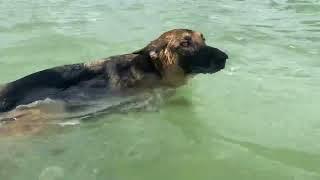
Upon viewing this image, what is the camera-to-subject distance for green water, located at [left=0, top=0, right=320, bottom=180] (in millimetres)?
5480

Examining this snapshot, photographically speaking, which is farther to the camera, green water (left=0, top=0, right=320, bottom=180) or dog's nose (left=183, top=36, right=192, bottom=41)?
dog's nose (left=183, top=36, right=192, bottom=41)

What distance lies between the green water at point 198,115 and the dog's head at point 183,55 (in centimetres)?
34

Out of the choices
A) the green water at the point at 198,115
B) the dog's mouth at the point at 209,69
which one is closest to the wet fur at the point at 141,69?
the dog's mouth at the point at 209,69

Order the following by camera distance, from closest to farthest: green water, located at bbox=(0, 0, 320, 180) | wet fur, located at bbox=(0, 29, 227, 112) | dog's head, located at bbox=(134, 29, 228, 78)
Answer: green water, located at bbox=(0, 0, 320, 180) < wet fur, located at bbox=(0, 29, 227, 112) < dog's head, located at bbox=(134, 29, 228, 78)

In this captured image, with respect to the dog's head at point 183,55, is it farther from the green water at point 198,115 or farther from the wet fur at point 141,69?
the green water at point 198,115

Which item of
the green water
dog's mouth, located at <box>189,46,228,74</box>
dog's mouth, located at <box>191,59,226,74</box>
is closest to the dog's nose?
dog's mouth, located at <box>189,46,228,74</box>

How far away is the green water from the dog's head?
1.12ft

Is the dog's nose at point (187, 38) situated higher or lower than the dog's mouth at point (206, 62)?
higher

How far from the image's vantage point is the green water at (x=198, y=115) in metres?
5.48

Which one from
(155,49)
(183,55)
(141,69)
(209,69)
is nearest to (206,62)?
(209,69)

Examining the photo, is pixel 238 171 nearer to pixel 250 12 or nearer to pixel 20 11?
Result: pixel 250 12

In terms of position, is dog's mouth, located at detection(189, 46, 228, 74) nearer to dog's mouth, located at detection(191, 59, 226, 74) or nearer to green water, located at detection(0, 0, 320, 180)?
dog's mouth, located at detection(191, 59, 226, 74)

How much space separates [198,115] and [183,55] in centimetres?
79

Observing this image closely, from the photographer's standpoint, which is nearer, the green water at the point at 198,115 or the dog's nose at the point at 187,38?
the green water at the point at 198,115
